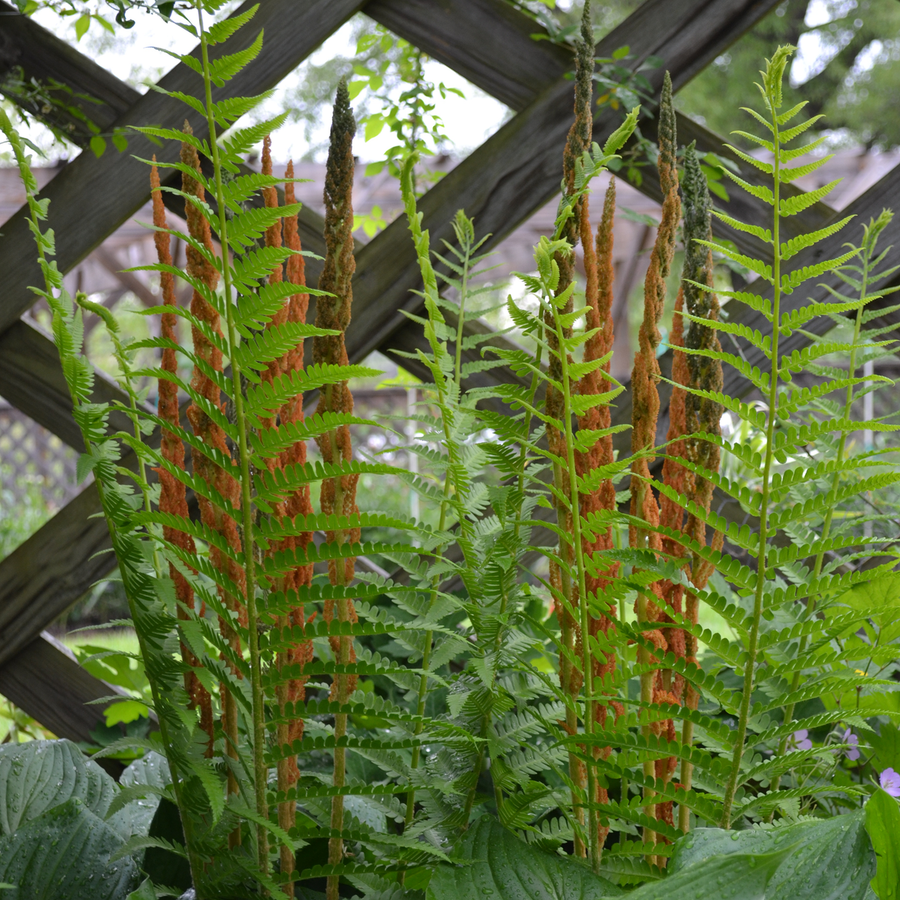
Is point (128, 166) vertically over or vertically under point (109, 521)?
over

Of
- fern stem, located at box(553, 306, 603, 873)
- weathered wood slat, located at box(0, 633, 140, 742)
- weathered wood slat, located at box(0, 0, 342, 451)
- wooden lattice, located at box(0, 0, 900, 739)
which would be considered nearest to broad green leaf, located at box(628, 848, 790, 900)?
fern stem, located at box(553, 306, 603, 873)

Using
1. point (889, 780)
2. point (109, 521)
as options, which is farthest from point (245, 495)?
point (889, 780)

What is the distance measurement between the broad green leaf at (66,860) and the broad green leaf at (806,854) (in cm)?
47

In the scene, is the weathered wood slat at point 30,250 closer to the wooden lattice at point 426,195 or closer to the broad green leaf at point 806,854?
the wooden lattice at point 426,195

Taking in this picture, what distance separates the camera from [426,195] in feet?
4.62

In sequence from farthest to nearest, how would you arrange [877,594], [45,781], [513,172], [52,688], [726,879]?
[52,688] < [513,172] < [45,781] < [877,594] < [726,879]

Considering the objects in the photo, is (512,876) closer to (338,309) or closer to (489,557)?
(489,557)

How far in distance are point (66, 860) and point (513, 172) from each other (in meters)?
1.15

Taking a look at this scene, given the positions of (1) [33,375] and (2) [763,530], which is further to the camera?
(1) [33,375]

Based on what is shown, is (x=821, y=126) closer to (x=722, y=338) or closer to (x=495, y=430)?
(x=722, y=338)

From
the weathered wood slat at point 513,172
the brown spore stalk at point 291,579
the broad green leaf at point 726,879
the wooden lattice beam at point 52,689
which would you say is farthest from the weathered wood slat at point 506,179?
the broad green leaf at point 726,879

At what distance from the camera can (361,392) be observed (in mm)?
6281

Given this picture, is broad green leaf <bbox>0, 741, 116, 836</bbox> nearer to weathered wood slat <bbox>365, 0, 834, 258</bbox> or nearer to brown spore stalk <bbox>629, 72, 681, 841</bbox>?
brown spore stalk <bbox>629, 72, 681, 841</bbox>

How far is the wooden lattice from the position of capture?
1.39m
